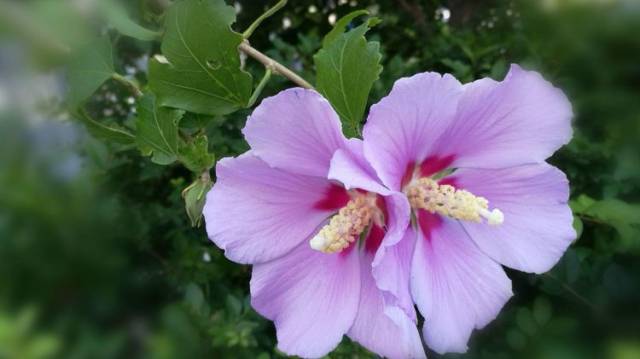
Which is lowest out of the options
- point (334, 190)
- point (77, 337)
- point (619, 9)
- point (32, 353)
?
point (77, 337)

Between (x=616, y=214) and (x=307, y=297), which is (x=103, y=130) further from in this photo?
(x=616, y=214)

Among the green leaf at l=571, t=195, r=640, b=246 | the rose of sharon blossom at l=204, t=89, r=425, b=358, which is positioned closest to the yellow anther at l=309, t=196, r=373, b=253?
the rose of sharon blossom at l=204, t=89, r=425, b=358

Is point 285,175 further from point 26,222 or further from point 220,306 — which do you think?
point 26,222

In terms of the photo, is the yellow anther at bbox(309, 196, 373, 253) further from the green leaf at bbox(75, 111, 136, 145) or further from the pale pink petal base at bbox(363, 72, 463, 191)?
the green leaf at bbox(75, 111, 136, 145)

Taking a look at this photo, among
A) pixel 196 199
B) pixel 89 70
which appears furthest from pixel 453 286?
pixel 89 70

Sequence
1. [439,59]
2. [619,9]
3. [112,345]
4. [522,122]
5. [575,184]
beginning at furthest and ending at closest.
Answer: [619,9] < [112,345] < [439,59] < [575,184] < [522,122]

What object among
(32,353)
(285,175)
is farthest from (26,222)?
(285,175)
